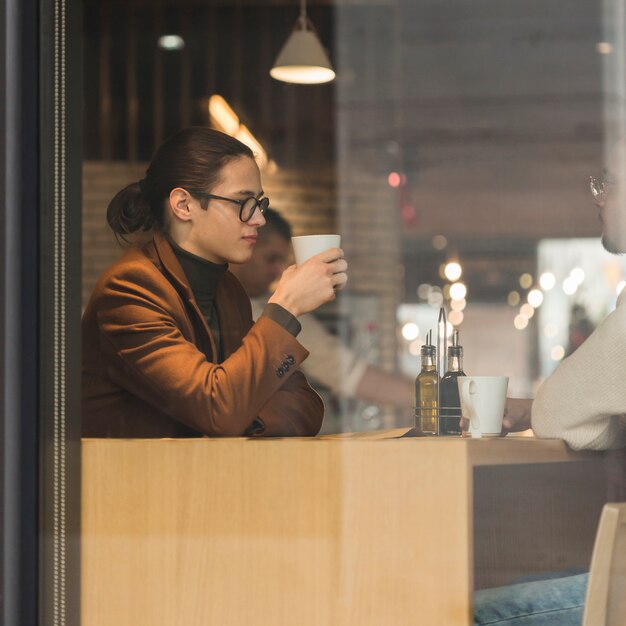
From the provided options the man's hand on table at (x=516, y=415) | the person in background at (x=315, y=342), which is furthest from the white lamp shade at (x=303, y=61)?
the man's hand on table at (x=516, y=415)

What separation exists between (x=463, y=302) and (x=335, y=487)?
42 cm

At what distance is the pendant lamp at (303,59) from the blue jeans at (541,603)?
2.75 ft

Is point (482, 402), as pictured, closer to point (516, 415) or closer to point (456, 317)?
point (516, 415)

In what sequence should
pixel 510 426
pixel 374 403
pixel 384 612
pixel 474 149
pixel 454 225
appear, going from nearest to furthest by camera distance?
1. pixel 384 612
2. pixel 510 426
3. pixel 374 403
4. pixel 474 149
5. pixel 454 225

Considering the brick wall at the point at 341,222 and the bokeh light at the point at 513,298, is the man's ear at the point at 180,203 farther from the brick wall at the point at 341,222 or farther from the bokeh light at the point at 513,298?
the bokeh light at the point at 513,298

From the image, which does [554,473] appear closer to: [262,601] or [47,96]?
[262,601]

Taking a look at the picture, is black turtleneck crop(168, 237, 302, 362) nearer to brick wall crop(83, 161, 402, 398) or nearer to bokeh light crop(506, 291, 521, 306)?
brick wall crop(83, 161, 402, 398)

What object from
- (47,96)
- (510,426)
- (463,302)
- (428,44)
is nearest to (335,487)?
(510,426)

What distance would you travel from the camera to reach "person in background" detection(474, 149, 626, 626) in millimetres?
920

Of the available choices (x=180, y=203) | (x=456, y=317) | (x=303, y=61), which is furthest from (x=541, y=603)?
(x=303, y=61)

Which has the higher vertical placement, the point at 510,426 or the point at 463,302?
the point at 463,302

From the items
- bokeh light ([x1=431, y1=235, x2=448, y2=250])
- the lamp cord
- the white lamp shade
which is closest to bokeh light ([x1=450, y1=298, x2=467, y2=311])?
bokeh light ([x1=431, y1=235, x2=448, y2=250])

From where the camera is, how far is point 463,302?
1205mm

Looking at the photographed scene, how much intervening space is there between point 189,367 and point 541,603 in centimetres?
48
